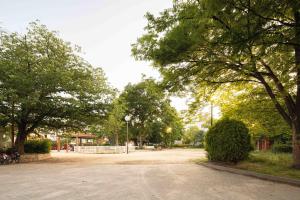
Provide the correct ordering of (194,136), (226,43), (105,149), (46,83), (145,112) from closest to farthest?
(226,43) → (46,83) → (105,149) → (145,112) → (194,136)

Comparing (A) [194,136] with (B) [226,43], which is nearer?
(B) [226,43]

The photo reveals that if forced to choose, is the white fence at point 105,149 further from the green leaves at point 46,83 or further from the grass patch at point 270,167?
→ the grass patch at point 270,167

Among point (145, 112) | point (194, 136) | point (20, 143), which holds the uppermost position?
point (145, 112)

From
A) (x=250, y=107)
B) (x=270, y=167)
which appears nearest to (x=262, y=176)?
(x=270, y=167)

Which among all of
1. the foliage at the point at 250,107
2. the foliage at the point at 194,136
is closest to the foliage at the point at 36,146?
the foliage at the point at 250,107

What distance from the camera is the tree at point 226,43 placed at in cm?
839

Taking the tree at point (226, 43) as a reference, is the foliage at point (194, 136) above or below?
below

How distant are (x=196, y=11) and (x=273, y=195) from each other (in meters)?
6.46

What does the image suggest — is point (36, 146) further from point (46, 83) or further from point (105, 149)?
point (105, 149)

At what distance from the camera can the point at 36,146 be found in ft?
85.4

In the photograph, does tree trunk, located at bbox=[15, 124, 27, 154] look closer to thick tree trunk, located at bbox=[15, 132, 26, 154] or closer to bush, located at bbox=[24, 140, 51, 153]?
thick tree trunk, located at bbox=[15, 132, 26, 154]

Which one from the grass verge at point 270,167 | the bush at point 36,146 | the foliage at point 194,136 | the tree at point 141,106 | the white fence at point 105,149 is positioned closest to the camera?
the grass verge at point 270,167

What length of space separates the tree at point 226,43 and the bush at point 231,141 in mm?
2591

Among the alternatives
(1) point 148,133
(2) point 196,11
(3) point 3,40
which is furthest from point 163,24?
Result: (1) point 148,133
